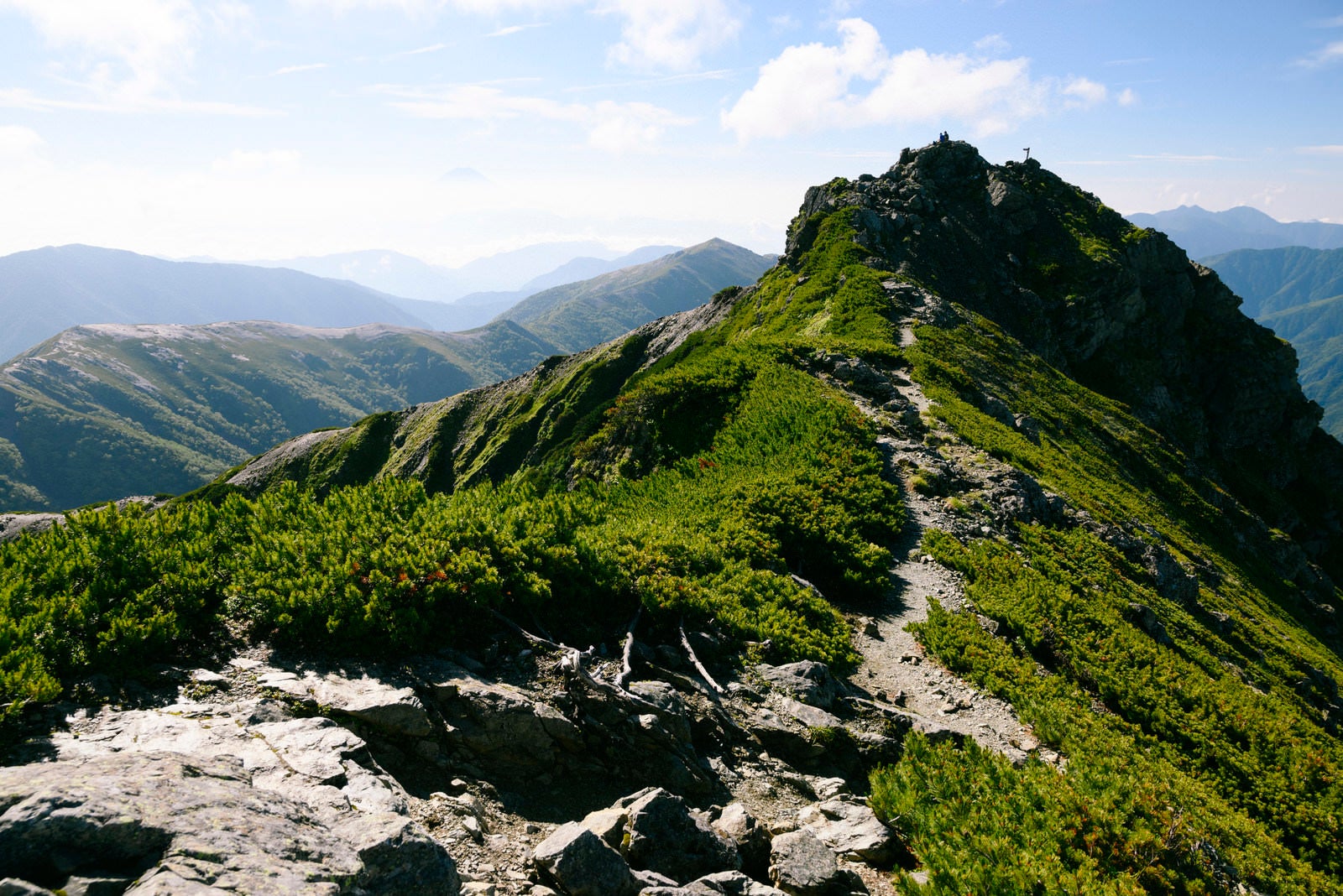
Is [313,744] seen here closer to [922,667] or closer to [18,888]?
[18,888]

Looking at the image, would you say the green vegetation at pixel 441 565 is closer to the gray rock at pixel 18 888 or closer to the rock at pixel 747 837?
the gray rock at pixel 18 888

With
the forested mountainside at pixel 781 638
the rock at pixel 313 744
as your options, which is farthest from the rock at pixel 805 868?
the rock at pixel 313 744

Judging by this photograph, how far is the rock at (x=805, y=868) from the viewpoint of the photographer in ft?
25.8

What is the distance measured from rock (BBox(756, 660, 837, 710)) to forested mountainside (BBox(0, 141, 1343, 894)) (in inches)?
3.6

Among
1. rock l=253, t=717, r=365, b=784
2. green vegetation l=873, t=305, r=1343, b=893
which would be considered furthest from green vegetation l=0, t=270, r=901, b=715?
green vegetation l=873, t=305, r=1343, b=893

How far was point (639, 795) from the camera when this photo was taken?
8.38 metres

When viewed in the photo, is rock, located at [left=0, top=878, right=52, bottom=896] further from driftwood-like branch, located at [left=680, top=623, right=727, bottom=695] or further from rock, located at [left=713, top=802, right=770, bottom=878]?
driftwood-like branch, located at [left=680, top=623, right=727, bottom=695]

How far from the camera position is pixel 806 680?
40.8 feet

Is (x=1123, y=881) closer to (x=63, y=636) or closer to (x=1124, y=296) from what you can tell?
(x=63, y=636)

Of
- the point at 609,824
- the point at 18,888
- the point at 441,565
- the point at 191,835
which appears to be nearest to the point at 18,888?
the point at 18,888

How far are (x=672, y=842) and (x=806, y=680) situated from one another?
5354 millimetres

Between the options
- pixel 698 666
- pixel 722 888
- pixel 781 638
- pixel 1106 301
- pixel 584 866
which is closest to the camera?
pixel 584 866

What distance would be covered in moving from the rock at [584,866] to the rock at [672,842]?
41 cm

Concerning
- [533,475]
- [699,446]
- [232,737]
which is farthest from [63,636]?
[533,475]
